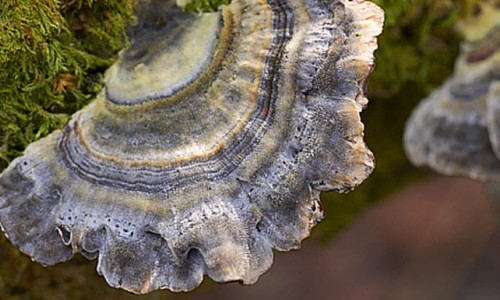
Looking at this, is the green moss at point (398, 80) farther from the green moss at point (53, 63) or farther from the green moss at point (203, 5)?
the green moss at point (53, 63)

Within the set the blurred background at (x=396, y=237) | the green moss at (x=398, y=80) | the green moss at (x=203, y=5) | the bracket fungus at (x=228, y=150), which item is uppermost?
the green moss at (x=203, y=5)

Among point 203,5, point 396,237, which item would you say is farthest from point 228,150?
point 396,237

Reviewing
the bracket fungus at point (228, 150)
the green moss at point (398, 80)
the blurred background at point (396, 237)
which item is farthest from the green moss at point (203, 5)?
the blurred background at point (396, 237)

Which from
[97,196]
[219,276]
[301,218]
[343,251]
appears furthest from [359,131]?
[343,251]

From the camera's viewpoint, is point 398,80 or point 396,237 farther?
point 396,237

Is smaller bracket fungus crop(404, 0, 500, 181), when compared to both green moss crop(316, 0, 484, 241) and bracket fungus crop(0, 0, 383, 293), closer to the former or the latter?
green moss crop(316, 0, 484, 241)

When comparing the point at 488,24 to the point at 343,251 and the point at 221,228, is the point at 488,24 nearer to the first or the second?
the point at 221,228

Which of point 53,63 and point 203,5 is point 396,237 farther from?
point 53,63
